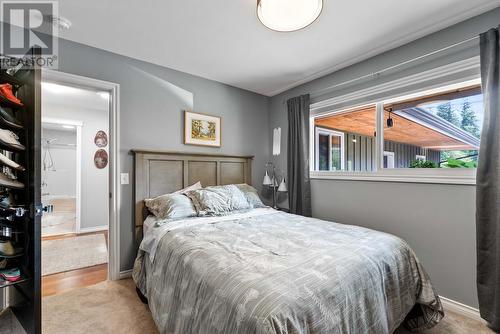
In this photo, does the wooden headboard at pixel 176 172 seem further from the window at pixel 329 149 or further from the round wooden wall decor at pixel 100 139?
the round wooden wall decor at pixel 100 139

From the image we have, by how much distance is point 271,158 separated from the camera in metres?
3.75

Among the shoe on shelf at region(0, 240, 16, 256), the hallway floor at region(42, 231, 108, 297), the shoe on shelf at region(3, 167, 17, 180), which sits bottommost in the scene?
the hallway floor at region(42, 231, 108, 297)

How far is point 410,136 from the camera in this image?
8.00 feet

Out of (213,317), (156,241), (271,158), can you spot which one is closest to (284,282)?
(213,317)

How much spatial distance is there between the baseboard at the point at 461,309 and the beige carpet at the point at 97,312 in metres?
2.43

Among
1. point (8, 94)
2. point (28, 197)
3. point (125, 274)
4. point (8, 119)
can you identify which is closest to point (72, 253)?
point (125, 274)

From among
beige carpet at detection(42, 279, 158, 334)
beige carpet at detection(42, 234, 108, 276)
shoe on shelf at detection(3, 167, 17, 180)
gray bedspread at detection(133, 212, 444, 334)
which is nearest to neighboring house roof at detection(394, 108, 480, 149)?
gray bedspread at detection(133, 212, 444, 334)

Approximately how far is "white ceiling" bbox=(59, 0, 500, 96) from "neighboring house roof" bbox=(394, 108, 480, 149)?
0.71 meters

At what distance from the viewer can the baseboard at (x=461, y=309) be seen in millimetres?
1835

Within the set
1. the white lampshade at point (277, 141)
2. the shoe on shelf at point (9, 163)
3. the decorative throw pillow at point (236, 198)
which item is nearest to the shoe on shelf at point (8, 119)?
the shoe on shelf at point (9, 163)

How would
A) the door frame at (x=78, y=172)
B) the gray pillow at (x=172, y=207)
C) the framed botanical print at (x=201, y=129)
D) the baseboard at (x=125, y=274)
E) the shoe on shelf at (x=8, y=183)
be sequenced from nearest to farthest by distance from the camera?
the shoe on shelf at (x=8, y=183) < the gray pillow at (x=172, y=207) < the baseboard at (x=125, y=274) < the framed botanical print at (x=201, y=129) < the door frame at (x=78, y=172)

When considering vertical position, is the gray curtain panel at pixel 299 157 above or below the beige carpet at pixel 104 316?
above

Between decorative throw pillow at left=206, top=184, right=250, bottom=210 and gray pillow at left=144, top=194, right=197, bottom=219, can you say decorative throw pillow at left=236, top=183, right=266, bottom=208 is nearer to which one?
decorative throw pillow at left=206, top=184, right=250, bottom=210

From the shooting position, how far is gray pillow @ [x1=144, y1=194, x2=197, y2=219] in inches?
89.0
